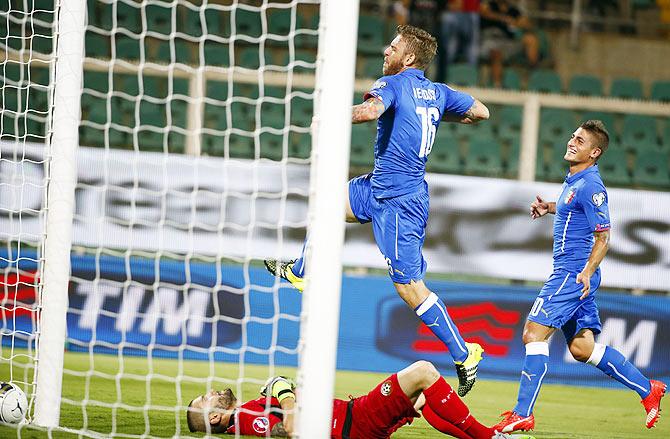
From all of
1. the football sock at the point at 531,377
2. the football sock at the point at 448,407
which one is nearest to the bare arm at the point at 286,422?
the football sock at the point at 448,407

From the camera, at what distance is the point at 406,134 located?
542 centimetres

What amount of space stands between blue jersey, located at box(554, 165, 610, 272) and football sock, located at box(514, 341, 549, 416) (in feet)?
1.72

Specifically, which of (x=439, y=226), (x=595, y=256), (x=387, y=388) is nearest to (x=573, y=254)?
(x=595, y=256)

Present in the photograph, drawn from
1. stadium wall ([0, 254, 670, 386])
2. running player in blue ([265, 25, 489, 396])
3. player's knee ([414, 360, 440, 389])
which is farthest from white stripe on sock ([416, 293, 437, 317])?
stadium wall ([0, 254, 670, 386])

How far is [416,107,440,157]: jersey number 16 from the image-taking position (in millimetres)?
5426

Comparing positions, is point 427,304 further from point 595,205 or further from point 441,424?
point 595,205

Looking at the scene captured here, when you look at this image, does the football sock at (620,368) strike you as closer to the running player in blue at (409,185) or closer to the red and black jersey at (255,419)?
the running player in blue at (409,185)

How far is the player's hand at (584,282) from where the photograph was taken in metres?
5.64

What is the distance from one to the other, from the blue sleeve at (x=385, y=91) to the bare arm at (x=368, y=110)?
0.06 m

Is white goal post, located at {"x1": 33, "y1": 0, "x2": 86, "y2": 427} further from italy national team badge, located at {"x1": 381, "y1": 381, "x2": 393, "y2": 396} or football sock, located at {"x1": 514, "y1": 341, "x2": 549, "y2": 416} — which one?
football sock, located at {"x1": 514, "y1": 341, "x2": 549, "y2": 416}

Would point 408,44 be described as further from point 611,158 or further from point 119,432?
point 611,158

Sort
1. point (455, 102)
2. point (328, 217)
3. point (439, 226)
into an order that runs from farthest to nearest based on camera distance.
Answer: point (439, 226) → point (455, 102) → point (328, 217)

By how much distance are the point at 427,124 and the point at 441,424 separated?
1761 millimetres

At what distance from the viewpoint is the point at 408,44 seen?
5402 mm
